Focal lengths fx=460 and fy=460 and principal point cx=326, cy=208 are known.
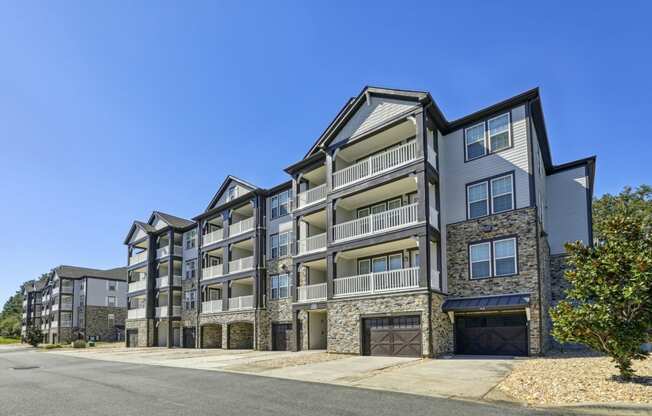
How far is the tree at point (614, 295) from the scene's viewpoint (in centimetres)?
1101

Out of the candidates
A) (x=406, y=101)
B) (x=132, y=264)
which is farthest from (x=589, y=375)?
(x=132, y=264)

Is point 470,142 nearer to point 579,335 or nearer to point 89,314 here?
point 579,335

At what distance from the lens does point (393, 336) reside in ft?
69.1

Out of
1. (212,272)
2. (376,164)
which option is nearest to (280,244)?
(212,272)

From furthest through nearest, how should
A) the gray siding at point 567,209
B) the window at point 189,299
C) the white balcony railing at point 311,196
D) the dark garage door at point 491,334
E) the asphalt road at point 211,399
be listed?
the window at point 189,299, the white balcony railing at point 311,196, the gray siding at point 567,209, the dark garage door at point 491,334, the asphalt road at point 211,399

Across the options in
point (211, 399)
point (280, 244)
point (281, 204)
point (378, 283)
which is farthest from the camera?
point (281, 204)

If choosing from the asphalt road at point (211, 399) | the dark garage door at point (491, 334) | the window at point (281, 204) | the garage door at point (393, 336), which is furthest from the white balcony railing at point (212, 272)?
the asphalt road at point (211, 399)

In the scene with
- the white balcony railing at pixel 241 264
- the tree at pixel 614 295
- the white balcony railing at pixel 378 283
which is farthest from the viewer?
the white balcony railing at pixel 241 264

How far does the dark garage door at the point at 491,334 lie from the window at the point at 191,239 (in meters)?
27.2

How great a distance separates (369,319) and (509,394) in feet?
37.0

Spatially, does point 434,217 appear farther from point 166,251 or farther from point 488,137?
point 166,251

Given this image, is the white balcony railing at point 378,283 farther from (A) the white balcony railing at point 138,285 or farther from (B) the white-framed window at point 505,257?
(A) the white balcony railing at point 138,285

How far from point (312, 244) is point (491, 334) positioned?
11371 millimetres

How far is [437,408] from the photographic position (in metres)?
9.75
